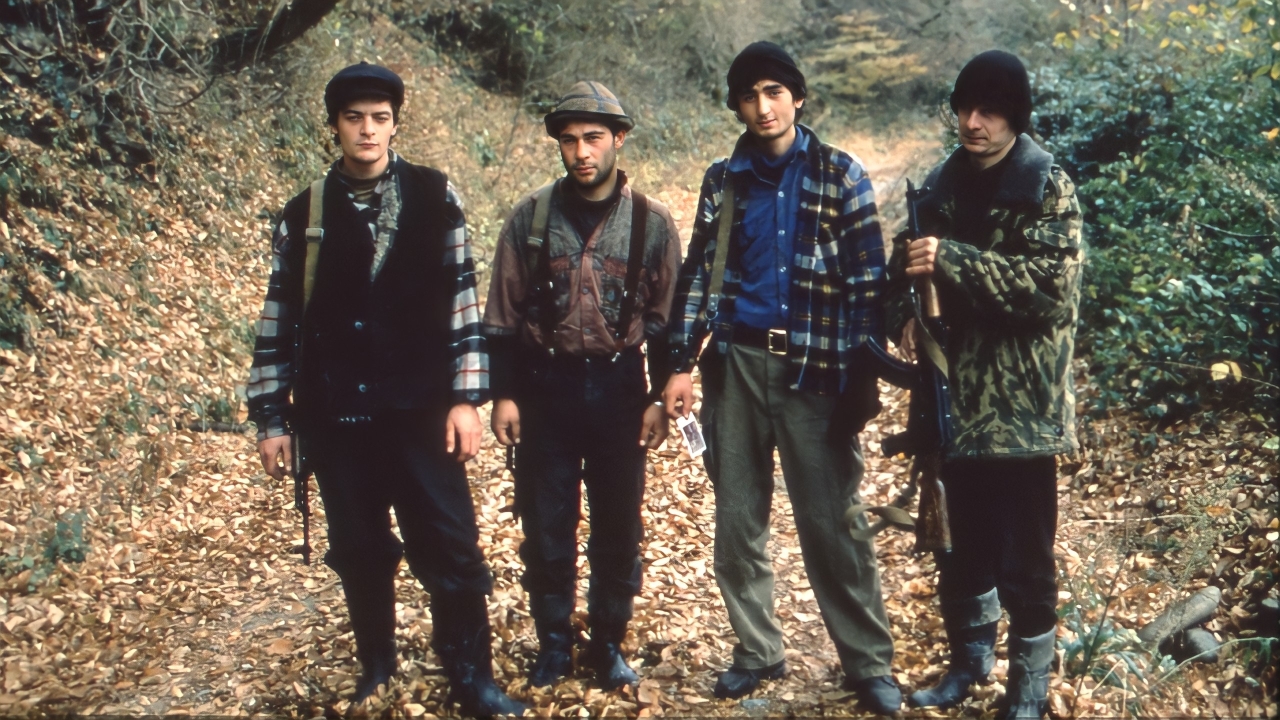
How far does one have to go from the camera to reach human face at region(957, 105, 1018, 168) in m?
3.36

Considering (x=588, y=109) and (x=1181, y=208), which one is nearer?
(x=588, y=109)

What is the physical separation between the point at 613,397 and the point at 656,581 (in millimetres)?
2003

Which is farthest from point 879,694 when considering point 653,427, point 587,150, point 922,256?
point 587,150

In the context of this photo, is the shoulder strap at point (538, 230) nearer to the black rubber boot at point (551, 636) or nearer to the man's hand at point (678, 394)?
the man's hand at point (678, 394)

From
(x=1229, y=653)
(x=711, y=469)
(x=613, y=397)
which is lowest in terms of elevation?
(x=1229, y=653)

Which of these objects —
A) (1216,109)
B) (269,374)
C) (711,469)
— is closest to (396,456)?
(269,374)

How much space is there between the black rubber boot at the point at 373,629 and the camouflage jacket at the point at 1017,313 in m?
2.24

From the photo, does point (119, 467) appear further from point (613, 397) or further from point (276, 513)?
point (613, 397)

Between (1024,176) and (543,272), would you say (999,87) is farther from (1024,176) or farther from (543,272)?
(543,272)

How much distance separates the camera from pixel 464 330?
3559 millimetres

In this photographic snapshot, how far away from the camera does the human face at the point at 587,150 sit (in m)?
3.65

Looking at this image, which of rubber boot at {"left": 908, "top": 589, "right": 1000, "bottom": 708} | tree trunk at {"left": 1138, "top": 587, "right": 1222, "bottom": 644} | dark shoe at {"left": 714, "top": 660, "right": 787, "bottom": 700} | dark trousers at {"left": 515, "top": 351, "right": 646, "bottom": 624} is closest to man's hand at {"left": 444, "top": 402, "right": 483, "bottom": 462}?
dark trousers at {"left": 515, "top": 351, "right": 646, "bottom": 624}

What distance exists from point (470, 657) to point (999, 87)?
2.85m

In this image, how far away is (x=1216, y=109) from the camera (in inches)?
295
